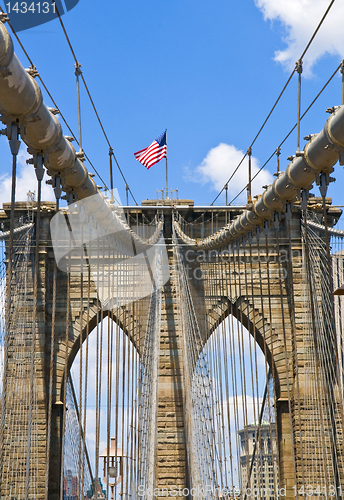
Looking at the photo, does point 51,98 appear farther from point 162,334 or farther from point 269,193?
point 162,334

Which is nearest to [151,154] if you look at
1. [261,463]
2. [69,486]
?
[261,463]

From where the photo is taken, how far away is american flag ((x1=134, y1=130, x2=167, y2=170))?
15914 millimetres

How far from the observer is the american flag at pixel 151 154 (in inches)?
627

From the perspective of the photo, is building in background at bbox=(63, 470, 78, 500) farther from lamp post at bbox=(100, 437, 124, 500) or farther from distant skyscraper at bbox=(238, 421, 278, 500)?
distant skyscraper at bbox=(238, 421, 278, 500)

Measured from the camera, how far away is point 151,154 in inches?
634

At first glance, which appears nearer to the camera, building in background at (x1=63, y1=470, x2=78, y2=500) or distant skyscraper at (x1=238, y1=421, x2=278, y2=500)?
distant skyscraper at (x1=238, y1=421, x2=278, y2=500)

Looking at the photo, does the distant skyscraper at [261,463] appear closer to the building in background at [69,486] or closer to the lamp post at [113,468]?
the lamp post at [113,468]

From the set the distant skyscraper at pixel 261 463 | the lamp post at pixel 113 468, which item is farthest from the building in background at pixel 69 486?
the distant skyscraper at pixel 261 463

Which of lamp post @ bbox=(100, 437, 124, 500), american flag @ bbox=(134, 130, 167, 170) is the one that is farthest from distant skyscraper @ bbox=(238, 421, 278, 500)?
american flag @ bbox=(134, 130, 167, 170)

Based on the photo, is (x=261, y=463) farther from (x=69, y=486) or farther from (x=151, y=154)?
(x=151, y=154)

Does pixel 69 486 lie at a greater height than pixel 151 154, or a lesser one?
lesser

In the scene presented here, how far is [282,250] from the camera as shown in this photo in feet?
53.8

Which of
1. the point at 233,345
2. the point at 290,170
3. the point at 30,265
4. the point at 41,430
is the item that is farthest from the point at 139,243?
the point at 290,170

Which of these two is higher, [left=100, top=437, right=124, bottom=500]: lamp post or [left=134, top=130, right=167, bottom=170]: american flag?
[left=134, top=130, right=167, bottom=170]: american flag
